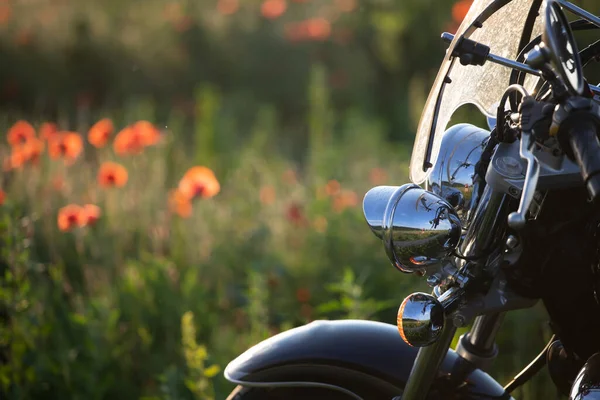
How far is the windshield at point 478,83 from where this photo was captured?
161cm

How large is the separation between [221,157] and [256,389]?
12.7ft

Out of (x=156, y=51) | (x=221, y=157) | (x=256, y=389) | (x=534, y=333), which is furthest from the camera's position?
(x=156, y=51)

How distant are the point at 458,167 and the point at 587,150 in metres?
0.42

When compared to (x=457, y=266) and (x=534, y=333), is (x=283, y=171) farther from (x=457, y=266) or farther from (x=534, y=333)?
(x=457, y=266)

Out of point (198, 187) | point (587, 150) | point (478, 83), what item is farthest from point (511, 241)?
point (198, 187)

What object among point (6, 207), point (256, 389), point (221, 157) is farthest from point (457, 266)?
point (221, 157)

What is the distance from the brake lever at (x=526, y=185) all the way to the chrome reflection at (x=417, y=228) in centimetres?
18

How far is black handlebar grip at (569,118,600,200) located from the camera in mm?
1085

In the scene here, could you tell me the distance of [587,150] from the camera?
43.8 inches

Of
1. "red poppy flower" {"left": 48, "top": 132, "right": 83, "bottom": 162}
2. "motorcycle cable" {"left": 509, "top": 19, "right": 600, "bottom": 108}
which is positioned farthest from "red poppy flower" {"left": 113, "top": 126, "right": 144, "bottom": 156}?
"motorcycle cable" {"left": 509, "top": 19, "right": 600, "bottom": 108}

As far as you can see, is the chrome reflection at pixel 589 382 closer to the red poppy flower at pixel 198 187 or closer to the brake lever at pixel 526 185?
the brake lever at pixel 526 185

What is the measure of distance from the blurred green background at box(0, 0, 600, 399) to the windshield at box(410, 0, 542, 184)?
3.61 ft

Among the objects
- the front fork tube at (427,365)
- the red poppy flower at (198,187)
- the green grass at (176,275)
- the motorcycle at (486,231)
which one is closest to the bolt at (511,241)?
the motorcycle at (486,231)

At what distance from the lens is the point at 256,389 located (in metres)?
1.77
